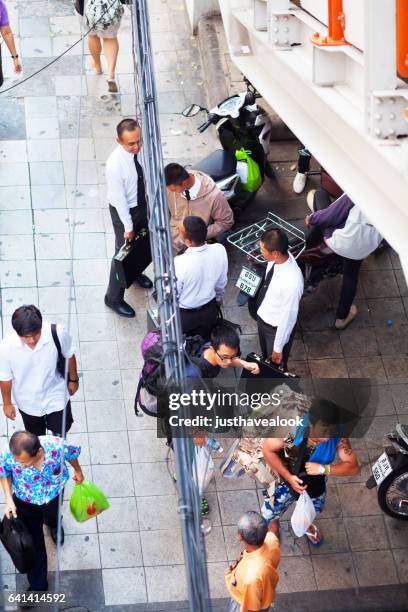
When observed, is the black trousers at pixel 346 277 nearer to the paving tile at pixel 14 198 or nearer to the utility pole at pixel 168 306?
the utility pole at pixel 168 306

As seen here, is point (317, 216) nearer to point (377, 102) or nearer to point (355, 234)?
point (355, 234)

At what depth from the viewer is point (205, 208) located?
8766 mm

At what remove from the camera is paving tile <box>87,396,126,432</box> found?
839 cm

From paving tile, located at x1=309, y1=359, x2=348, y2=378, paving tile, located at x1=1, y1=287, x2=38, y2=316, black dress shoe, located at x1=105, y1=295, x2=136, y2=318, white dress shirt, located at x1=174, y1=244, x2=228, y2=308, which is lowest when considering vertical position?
paving tile, located at x1=309, y1=359, x2=348, y2=378

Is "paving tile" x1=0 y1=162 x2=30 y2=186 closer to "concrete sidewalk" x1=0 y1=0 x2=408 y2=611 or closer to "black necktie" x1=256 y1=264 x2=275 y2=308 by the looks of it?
"concrete sidewalk" x1=0 y1=0 x2=408 y2=611

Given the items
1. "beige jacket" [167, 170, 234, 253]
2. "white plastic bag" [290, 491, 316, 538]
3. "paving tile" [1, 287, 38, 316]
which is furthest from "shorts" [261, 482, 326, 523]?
"paving tile" [1, 287, 38, 316]

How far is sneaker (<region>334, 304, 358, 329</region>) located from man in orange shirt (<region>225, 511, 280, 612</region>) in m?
3.27

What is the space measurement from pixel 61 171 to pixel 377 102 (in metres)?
5.81

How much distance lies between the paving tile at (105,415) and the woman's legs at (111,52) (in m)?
4.83

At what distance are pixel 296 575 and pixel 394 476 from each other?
998 mm

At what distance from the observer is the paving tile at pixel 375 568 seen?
7477mm

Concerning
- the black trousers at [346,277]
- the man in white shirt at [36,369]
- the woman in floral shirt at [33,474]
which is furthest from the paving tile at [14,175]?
the woman in floral shirt at [33,474]

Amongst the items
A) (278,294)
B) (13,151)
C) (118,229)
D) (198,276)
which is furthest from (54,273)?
(278,294)

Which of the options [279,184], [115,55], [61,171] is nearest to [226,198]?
[279,184]
